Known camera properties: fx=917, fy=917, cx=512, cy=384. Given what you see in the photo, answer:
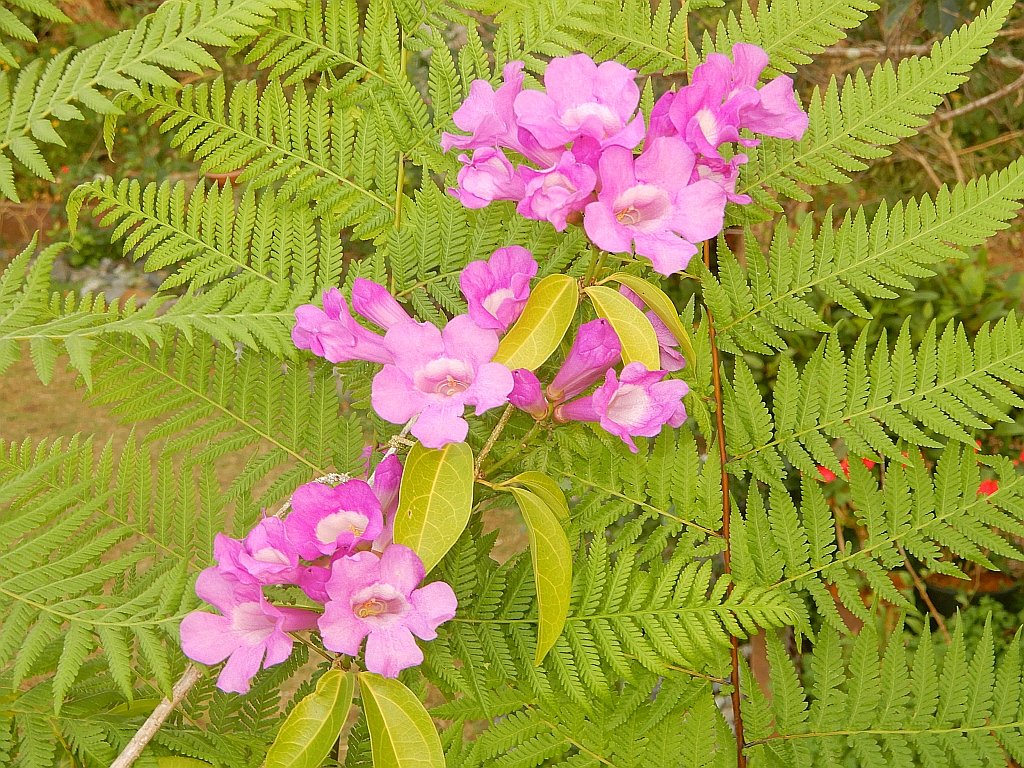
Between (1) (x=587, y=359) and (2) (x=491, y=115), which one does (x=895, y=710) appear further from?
(2) (x=491, y=115)

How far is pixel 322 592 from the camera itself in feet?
2.17

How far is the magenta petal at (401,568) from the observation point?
2.04 ft

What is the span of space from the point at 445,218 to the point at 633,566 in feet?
1.18

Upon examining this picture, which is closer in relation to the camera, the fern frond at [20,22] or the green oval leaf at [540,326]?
the green oval leaf at [540,326]

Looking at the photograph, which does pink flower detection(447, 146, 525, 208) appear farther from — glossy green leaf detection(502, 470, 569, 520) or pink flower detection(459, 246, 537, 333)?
glossy green leaf detection(502, 470, 569, 520)

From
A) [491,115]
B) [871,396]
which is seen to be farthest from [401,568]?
[871,396]

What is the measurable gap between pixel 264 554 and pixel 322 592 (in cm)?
5

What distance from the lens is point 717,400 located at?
86 centimetres

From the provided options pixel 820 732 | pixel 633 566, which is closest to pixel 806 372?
pixel 633 566

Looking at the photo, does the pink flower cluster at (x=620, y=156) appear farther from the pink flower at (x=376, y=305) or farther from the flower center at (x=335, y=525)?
the flower center at (x=335, y=525)

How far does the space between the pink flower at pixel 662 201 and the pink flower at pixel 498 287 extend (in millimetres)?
77

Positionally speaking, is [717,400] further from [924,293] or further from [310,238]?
[924,293]

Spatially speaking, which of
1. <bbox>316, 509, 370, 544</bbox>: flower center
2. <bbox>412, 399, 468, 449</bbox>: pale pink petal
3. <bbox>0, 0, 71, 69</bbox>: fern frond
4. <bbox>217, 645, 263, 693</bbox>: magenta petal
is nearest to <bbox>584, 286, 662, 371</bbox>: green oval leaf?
<bbox>412, 399, 468, 449</bbox>: pale pink petal

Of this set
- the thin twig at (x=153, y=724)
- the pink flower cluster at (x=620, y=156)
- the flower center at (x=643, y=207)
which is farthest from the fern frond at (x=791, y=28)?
the thin twig at (x=153, y=724)
